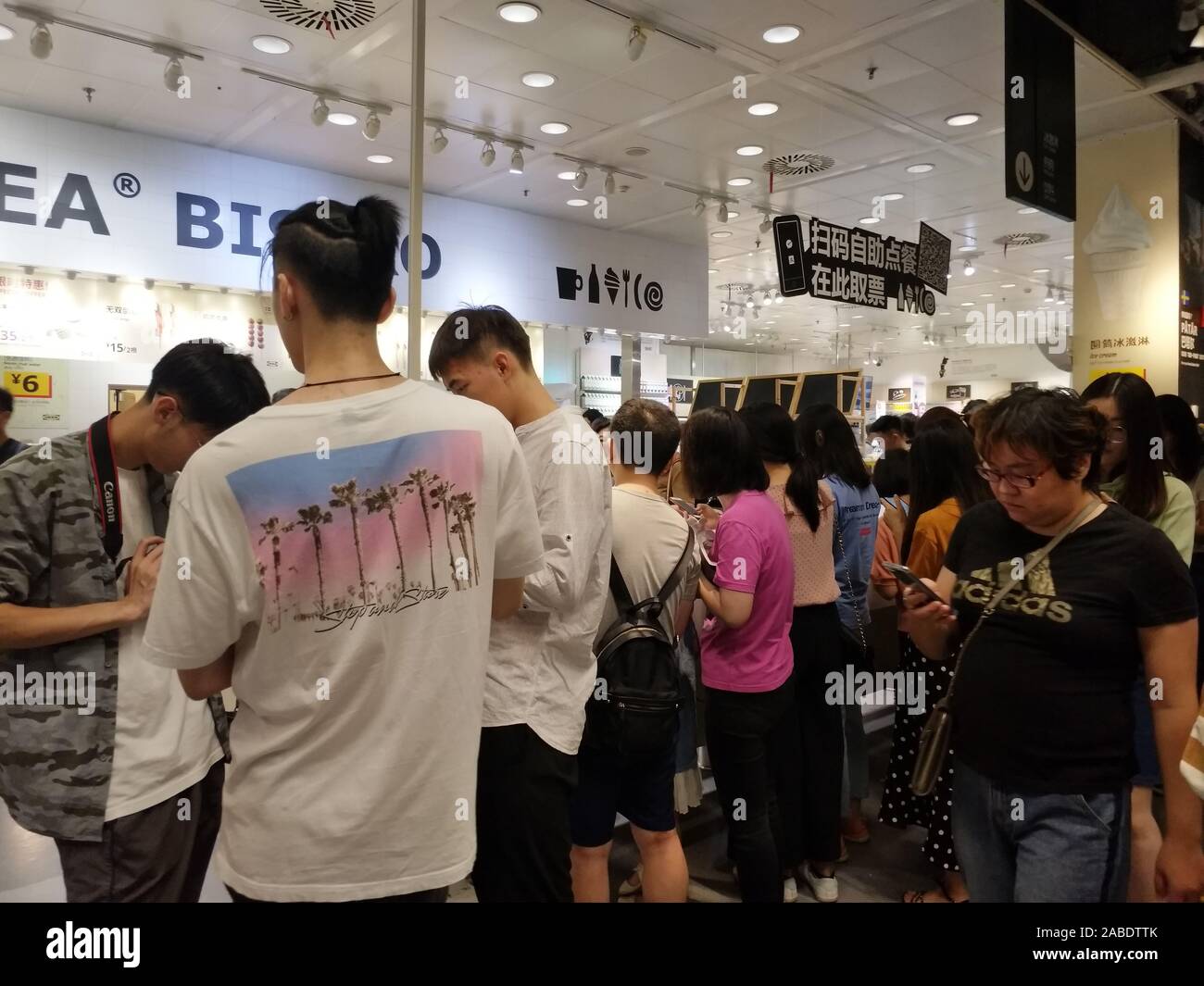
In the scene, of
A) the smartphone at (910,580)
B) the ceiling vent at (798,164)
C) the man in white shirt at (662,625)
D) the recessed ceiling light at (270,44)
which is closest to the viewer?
the smartphone at (910,580)

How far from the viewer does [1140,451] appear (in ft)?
7.79

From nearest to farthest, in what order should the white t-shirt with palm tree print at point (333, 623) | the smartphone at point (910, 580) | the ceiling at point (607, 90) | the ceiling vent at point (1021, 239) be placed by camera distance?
the white t-shirt with palm tree print at point (333, 623)
the smartphone at point (910, 580)
the ceiling at point (607, 90)
the ceiling vent at point (1021, 239)

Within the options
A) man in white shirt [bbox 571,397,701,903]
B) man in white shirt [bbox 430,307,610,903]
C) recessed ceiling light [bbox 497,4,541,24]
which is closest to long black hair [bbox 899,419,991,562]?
man in white shirt [bbox 571,397,701,903]

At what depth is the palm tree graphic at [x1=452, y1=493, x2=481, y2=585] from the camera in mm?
1257

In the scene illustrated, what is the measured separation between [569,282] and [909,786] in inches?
257

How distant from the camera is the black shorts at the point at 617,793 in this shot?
2074mm

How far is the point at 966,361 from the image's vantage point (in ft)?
65.8

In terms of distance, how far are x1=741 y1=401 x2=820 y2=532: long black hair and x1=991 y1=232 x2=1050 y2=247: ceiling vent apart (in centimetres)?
825

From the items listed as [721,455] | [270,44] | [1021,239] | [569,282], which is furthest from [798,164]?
[721,455]

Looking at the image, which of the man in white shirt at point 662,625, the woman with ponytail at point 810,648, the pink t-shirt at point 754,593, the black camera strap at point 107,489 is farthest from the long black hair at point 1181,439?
the black camera strap at point 107,489

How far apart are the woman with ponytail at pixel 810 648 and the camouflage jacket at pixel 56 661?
6.57 feet
